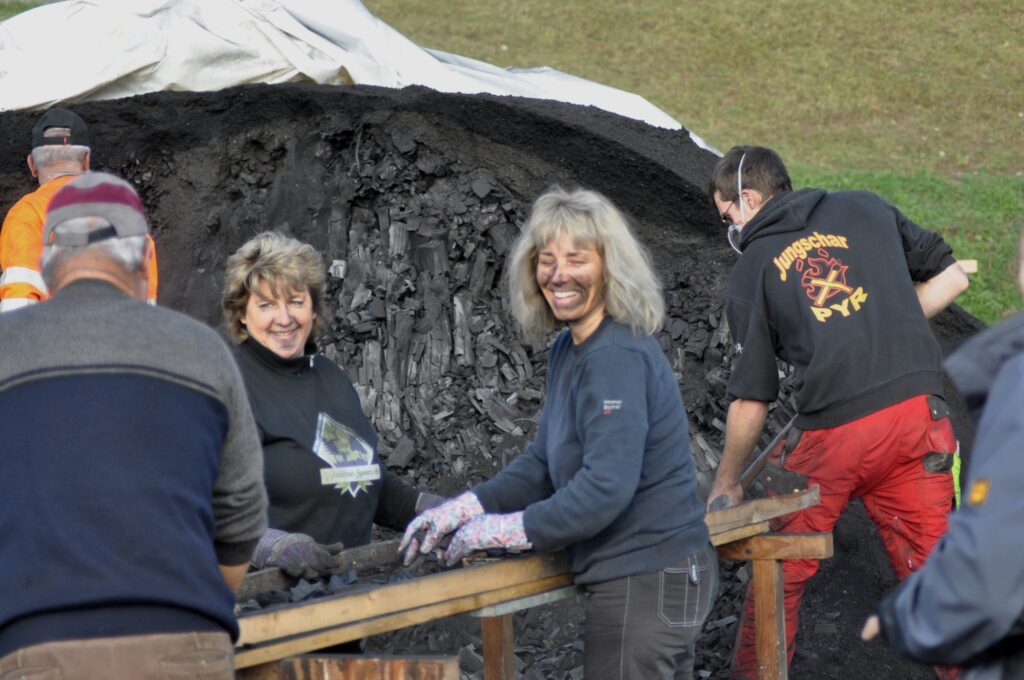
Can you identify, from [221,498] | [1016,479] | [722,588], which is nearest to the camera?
[1016,479]

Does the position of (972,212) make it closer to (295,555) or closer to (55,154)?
(55,154)

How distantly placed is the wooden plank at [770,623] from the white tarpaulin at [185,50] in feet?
21.0

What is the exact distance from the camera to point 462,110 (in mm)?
8969

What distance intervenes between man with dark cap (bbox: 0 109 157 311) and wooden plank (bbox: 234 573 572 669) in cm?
312

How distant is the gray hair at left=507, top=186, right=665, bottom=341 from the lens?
364 centimetres

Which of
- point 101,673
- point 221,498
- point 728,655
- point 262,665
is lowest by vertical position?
point 728,655

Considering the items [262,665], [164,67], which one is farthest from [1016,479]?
[164,67]

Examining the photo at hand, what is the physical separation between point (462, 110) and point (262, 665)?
619 centimetres

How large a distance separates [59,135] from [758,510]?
4386mm

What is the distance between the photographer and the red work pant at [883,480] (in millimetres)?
5180

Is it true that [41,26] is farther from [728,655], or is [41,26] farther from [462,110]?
[728,655]

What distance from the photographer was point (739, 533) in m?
4.52

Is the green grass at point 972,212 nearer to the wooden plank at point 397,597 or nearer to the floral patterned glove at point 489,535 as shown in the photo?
the wooden plank at point 397,597

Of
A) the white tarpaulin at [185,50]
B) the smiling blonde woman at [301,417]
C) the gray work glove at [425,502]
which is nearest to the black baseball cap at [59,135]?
the white tarpaulin at [185,50]
